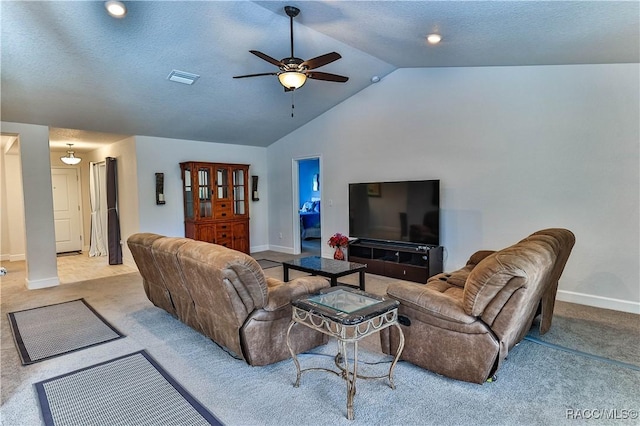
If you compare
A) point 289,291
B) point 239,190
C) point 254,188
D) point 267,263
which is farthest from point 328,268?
point 254,188

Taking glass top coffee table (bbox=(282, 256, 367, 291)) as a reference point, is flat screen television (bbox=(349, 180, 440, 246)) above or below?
above

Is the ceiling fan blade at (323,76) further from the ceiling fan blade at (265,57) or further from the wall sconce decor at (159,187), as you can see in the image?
the wall sconce decor at (159,187)

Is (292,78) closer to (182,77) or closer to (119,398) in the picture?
(182,77)

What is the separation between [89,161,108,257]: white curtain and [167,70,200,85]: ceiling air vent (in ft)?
Result: 14.2

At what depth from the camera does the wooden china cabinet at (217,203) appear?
6516mm

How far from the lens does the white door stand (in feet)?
27.0

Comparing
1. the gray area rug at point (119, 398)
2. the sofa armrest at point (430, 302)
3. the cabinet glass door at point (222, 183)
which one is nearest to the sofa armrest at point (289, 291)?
the sofa armrest at point (430, 302)

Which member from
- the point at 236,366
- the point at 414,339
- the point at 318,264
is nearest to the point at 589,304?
the point at 414,339

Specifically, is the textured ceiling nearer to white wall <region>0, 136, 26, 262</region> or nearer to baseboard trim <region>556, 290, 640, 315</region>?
baseboard trim <region>556, 290, 640, 315</region>

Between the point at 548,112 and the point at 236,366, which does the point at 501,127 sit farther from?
the point at 236,366

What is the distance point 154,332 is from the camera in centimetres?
337

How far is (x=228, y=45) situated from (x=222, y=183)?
3.23 m

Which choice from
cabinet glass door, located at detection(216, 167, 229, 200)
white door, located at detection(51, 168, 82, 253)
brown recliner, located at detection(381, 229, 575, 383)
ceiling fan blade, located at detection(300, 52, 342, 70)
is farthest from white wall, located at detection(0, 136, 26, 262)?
brown recliner, located at detection(381, 229, 575, 383)

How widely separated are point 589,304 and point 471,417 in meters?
2.91
